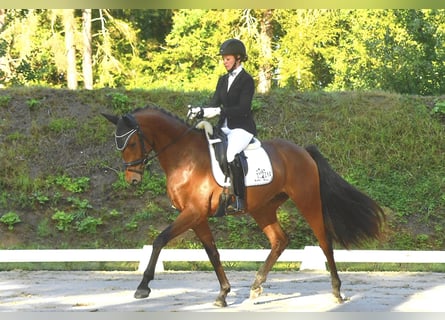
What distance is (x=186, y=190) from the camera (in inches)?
293

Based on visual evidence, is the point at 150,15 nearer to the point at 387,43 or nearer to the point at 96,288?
the point at 387,43

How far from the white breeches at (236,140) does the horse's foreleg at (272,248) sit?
1.01 metres

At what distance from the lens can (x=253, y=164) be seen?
8.01m

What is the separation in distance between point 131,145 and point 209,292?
8.15ft

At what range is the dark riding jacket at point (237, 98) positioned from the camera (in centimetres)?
774

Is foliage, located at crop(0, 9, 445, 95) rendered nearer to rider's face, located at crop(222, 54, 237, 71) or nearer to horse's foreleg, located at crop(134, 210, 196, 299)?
rider's face, located at crop(222, 54, 237, 71)

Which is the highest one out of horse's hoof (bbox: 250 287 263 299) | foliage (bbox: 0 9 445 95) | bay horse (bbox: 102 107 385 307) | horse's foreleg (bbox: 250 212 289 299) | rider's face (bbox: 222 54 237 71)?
foliage (bbox: 0 9 445 95)

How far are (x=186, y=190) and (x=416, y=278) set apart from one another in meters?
5.28

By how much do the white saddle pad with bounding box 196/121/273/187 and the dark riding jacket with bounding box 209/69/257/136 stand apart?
25cm

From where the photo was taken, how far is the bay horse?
7.41m

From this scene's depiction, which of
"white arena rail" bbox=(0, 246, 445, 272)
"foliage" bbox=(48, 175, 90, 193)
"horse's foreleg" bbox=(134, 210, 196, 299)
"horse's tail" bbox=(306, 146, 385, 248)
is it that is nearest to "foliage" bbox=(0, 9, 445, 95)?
"foliage" bbox=(48, 175, 90, 193)

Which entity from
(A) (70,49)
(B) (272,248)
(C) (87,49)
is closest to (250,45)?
(C) (87,49)

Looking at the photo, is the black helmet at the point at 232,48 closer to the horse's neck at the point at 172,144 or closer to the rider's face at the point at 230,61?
the rider's face at the point at 230,61

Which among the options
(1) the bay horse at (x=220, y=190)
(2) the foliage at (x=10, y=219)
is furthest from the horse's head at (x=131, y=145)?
(2) the foliage at (x=10, y=219)
